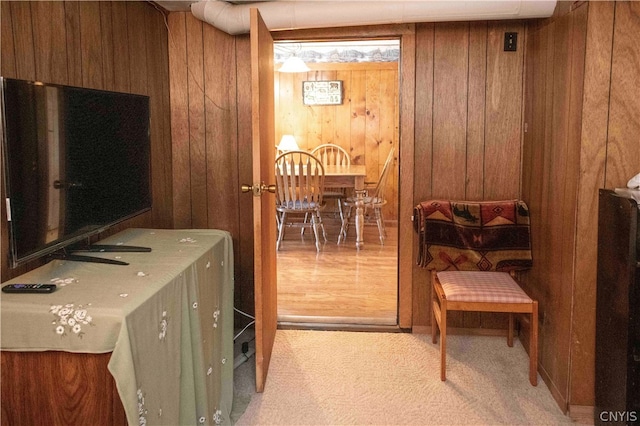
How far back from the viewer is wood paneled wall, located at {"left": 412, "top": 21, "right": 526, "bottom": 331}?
9.53ft

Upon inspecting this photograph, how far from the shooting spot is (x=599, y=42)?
80.6 inches

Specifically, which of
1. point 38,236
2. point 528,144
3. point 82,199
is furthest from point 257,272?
point 528,144

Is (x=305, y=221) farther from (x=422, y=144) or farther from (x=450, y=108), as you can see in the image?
(x=450, y=108)

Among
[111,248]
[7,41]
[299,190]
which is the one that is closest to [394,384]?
[111,248]

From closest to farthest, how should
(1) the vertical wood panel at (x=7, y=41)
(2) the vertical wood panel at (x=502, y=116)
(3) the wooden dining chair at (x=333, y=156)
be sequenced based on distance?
(1) the vertical wood panel at (x=7, y=41), (2) the vertical wood panel at (x=502, y=116), (3) the wooden dining chair at (x=333, y=156)

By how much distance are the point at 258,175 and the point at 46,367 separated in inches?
45.3

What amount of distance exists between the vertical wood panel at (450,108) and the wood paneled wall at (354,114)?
132 inches

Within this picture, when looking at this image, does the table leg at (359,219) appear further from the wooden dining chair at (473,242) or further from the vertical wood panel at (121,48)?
the vertical wood panel at (121,48)

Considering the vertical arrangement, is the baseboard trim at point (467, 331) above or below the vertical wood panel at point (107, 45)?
below

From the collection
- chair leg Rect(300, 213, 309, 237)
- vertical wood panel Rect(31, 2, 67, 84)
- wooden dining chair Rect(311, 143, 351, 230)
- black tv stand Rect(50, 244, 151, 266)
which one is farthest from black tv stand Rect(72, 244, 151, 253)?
wooden dining chair Rect(311, 143, 351, 230)

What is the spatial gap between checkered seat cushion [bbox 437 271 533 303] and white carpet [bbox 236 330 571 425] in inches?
15.9

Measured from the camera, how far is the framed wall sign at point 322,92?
6406mm

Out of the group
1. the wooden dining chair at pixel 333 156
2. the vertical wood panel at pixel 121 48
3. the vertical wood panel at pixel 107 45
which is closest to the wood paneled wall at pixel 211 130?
the vertical wood panel at pixel 121 48

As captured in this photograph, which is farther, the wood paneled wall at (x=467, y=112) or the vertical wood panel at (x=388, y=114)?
the vertical wood panel at (x=388, y=114)
